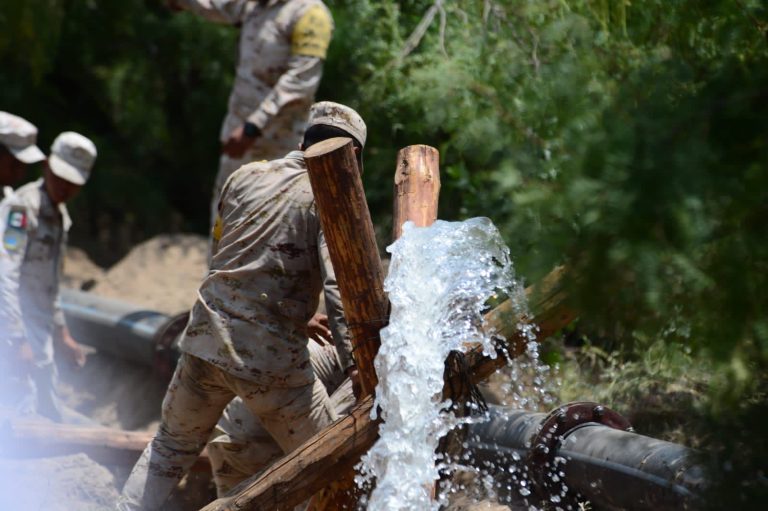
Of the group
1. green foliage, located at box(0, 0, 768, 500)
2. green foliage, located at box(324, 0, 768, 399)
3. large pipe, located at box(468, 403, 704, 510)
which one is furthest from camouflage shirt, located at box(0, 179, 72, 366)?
green foliage, located at box(324, 0, 768, 399)

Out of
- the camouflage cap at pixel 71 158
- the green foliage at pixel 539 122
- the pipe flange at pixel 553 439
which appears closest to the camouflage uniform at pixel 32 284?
the camouflage cap at pixel 71 158

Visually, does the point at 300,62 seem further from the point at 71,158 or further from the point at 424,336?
the point at 424,336

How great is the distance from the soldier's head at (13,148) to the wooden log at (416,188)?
295 centimetres

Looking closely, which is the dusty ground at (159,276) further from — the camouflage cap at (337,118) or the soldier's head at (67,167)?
the camouflage cap at (337,118)

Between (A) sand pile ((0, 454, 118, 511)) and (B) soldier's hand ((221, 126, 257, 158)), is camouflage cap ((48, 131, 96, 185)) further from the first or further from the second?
(A) sand pile ((0, 454, 118, 511))

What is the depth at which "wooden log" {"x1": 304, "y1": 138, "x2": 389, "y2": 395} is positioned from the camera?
11.7 ft

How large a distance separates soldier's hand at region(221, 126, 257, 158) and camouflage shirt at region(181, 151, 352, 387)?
8.18 feet

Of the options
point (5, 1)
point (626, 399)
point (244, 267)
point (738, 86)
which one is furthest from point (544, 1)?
point (5, 1)

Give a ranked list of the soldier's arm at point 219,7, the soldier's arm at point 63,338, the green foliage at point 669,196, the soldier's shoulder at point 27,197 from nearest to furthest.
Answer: the green foliage at point 669,196
the soldier's shoulder at point 27,197
the soldier's arm at point 63,338
the soldier's arm at point 219,7

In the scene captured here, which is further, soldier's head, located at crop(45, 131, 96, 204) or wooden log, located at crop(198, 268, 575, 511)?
soldier's head, located at crop(45, 131, 96, 204)

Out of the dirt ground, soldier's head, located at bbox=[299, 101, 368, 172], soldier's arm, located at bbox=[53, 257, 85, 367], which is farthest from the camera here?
soldier's arm, located at bbox=[53, 257, 85, 367]

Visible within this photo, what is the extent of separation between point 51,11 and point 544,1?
551 cm

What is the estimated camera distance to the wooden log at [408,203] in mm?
3885

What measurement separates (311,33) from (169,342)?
2131mm
